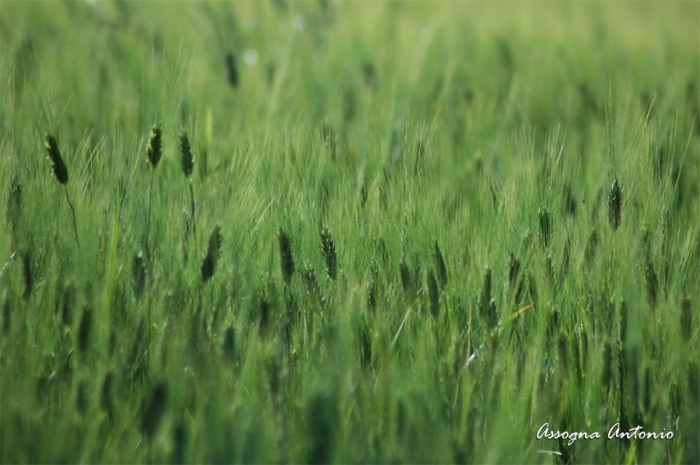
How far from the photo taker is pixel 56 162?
0.99 meters

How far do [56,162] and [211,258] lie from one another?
28 cm

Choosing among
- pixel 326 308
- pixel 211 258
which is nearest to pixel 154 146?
pixel 211 258

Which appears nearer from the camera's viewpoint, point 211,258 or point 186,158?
point 211,258

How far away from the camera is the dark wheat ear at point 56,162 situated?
3.22 feet

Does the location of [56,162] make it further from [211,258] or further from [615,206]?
[615,206]

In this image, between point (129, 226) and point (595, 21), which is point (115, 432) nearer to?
point (129, 226)

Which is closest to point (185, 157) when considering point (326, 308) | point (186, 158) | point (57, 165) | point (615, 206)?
point (186, 158)

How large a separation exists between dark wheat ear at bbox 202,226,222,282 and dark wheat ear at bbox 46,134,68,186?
25 cm

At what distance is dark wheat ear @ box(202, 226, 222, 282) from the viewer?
930mm

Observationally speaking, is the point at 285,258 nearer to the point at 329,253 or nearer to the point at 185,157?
the point at 329,253

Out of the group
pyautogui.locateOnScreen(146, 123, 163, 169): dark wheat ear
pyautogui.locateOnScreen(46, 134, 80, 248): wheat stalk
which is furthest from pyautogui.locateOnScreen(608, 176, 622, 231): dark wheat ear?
pyautogui.locateOnScreen(46, 134, 80, 248): wheat stalk

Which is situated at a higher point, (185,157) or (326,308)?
(185,157)

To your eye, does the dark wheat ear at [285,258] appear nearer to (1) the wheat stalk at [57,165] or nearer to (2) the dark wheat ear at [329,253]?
(2) the dark wheat ear at [329,253]

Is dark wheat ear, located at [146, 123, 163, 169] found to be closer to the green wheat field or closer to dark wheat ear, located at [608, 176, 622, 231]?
Result: the green wheat field
